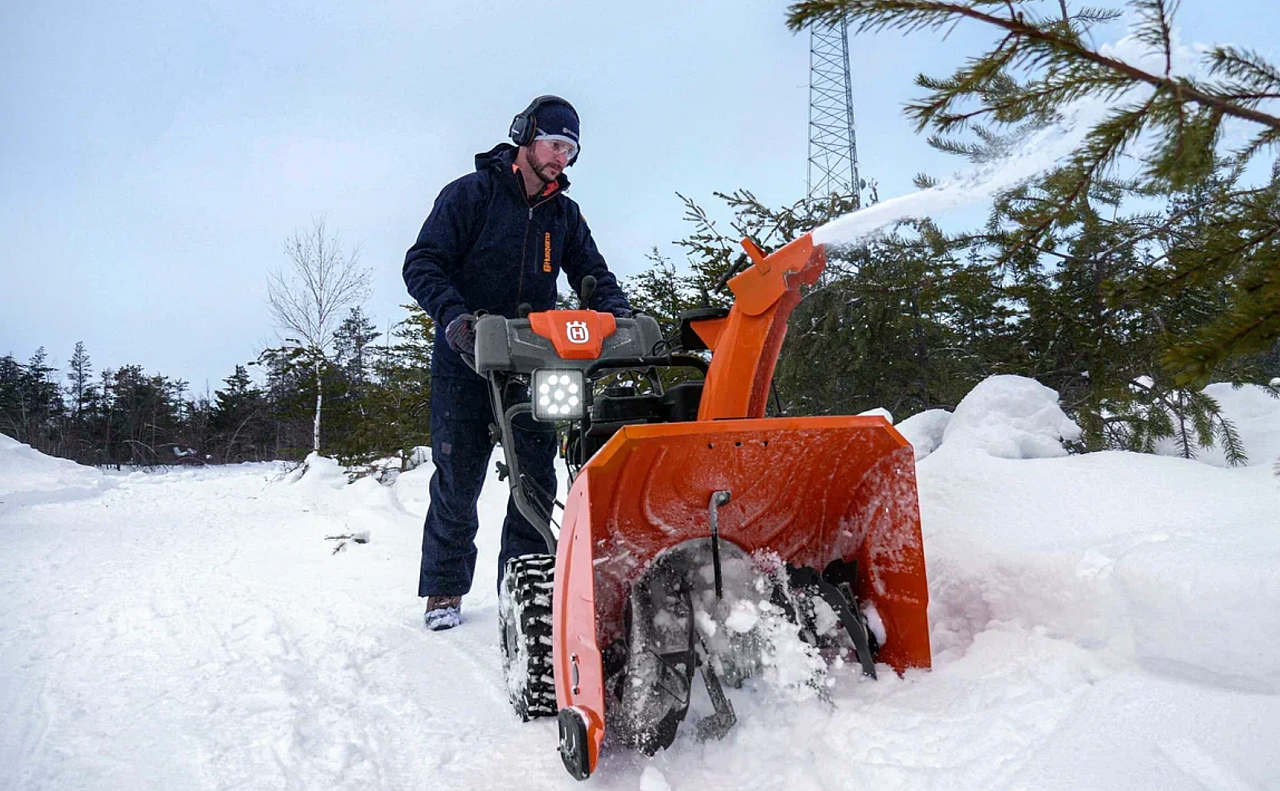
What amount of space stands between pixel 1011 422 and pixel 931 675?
1.98m

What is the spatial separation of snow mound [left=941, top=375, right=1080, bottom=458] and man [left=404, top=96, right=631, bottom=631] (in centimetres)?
182

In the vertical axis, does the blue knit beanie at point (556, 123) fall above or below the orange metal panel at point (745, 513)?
above

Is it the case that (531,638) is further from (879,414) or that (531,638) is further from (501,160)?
(501,160)

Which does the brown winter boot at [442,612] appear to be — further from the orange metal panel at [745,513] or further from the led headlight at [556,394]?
the orange metal panel at [745,513]

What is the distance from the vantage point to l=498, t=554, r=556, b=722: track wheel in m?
2.27

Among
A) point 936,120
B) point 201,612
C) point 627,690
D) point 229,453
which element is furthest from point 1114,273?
point 229,453

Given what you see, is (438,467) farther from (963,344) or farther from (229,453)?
(229,453)

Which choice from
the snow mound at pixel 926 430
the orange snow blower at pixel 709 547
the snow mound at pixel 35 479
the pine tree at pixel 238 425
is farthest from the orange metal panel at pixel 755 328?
the pine tree at pixel 238 425

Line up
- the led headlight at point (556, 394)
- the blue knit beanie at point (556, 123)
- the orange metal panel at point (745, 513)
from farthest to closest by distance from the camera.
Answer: the blue knit beanie at point (556, 123), the led headlight at point (556, 394), the orange metal panel at point (745, 513)

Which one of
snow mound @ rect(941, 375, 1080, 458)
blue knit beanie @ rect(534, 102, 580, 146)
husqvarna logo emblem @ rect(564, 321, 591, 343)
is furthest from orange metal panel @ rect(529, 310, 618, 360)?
snow mound @ rect(941, 375, 1080, 458)

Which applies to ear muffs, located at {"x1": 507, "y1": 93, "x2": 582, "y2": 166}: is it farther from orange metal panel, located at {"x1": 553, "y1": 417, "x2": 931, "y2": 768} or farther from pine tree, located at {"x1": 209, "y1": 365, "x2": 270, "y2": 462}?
pine tree, located at {"x1": 209, "y1": 365, "x2": 270, "y2": 462}

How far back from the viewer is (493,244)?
361cm

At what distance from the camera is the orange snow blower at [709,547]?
6.36ft

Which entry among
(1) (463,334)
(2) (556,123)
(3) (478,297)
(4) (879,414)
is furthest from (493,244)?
(4) (879,414)
